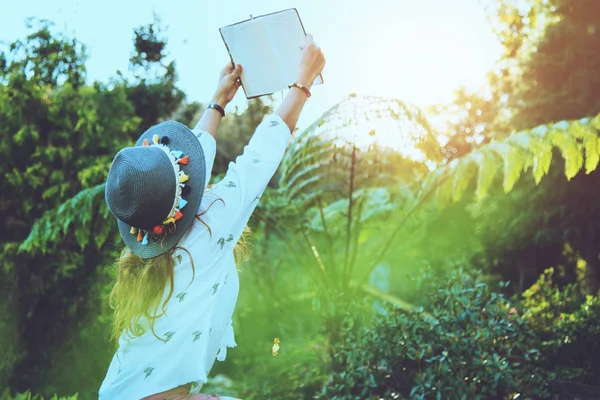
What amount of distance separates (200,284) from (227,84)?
680mm

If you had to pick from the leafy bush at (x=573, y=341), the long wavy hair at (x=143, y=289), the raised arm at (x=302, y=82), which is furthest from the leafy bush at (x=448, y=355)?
the raised arm at (x=302, y=82)

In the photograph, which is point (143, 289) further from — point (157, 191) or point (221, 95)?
point (221, 95)

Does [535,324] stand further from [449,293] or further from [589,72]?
[589,72]

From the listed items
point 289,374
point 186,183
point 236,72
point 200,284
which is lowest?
point 289,374

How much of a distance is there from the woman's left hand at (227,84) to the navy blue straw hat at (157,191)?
0.29m

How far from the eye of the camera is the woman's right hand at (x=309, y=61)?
158 cm

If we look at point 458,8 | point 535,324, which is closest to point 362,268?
point 535,324

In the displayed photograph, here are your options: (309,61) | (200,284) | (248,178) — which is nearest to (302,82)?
(309,61)

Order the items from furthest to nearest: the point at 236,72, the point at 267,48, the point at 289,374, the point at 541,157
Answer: the point at 289,374, the point at 541,157, the point at 236,72, the point at 267,48

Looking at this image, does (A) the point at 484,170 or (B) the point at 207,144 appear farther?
(A) the point at 484,170

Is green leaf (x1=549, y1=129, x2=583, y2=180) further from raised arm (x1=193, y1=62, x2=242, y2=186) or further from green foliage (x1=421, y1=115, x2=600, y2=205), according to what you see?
raised arm (x1=193, y1=62, x2=242, y2=186)

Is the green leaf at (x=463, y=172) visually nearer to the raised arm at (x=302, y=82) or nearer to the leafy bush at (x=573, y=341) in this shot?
the leafy bush at (x=573, y=341)

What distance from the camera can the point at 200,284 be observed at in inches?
58.5

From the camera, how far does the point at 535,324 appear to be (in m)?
4.69
